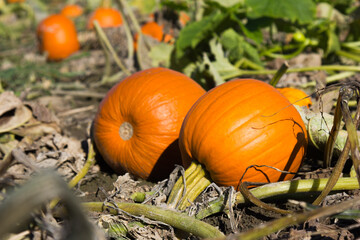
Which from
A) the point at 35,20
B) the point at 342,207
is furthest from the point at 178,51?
the point at 35,20

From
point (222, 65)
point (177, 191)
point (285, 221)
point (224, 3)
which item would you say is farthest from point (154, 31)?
point (285, 221)

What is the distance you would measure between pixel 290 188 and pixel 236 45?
2200 millimetres

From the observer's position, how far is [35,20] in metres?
9.45

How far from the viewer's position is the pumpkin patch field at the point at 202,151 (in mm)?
1702

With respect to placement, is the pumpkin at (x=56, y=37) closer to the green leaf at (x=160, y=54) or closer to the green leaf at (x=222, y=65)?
the green leaf at (x=160, y=54)

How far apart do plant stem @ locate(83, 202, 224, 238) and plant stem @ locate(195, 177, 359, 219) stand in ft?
0.50

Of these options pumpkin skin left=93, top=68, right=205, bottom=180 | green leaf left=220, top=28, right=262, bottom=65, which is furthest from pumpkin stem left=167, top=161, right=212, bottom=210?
green leaf left=220, top=28, right=262, bottom=65

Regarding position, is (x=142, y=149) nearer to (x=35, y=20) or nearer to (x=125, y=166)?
(x=125, y=166)

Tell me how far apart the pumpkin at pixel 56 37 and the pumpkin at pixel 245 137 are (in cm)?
528

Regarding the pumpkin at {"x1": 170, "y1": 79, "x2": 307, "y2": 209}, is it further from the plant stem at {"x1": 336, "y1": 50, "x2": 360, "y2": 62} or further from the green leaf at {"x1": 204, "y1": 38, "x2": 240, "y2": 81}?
the plant stem at {"x1": 336, "y1": 50, "x2": 360, "y2": 62}

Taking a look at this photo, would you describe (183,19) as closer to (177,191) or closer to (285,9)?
(285,9)

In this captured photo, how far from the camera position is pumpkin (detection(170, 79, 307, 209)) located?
7.03 ft

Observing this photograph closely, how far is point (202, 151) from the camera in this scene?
219 centimetres

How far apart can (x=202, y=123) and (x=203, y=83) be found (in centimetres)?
156
